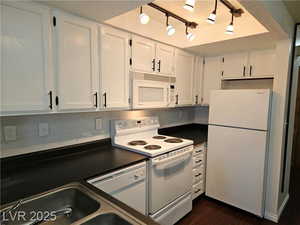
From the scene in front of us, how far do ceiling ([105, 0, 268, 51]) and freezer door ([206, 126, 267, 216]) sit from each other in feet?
3.89

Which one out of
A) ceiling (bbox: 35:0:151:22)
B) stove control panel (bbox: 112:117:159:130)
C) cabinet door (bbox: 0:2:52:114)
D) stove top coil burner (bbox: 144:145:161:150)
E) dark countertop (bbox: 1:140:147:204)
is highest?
ceiling (bbox: 35:0:151:22)

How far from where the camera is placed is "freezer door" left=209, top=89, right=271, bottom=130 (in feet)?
6.87

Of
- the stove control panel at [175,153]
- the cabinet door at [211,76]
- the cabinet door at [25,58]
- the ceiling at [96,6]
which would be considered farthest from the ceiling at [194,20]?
the stove control panel at [175,153]

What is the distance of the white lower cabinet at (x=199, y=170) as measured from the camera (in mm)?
2502

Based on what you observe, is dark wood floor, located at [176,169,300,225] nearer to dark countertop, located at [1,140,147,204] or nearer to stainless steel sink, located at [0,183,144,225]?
dark countertop, located at [1,140,147,204]

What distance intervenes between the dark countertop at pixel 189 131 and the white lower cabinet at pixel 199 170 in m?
0.13

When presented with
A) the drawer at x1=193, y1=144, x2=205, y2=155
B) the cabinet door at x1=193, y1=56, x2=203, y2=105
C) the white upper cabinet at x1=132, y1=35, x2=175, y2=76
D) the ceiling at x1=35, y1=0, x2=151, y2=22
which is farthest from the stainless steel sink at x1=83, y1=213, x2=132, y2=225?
the cabinet door at x1=193, y1=56, x2=203, y2=105

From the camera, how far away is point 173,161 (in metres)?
1.97

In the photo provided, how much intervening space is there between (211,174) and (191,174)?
0.43m

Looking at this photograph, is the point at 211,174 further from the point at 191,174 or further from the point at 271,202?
the point at 271,202

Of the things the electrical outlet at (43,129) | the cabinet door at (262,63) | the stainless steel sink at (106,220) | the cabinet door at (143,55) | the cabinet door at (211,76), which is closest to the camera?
the stainless steel sink at (106,220)

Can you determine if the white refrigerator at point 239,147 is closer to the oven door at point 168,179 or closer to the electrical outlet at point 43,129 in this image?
the oven door at point 168,179

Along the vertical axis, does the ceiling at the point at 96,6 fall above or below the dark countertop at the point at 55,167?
above

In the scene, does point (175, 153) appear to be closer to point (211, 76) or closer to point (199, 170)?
point (199, 170)
